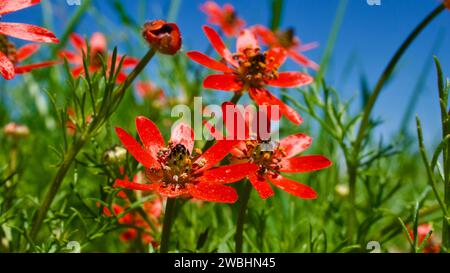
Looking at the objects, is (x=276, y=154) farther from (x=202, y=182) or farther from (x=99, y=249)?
(x=99, y=249)

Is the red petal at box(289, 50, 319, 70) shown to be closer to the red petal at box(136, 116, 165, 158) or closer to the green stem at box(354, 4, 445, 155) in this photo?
the green stem at box(354, 4, 445, 155)

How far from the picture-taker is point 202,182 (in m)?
0.85

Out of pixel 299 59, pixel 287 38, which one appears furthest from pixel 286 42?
pixel 299 59

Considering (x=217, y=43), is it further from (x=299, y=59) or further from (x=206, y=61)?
(x=299, y=59)

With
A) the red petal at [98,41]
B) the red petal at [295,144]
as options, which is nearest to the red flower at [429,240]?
the red petal at [295,144]

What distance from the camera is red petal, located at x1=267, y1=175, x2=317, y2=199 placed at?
0.83 meters

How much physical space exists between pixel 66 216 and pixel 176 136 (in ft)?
0.91

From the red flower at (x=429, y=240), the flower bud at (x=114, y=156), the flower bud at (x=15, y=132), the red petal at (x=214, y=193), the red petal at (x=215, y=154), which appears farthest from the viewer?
the flower bud at (x=15, y=132)

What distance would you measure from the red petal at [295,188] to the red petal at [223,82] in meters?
0.18

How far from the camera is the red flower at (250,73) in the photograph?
3.20 ft

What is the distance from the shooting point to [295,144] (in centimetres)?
104

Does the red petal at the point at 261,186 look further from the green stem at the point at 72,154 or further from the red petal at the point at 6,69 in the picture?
the red petal at the point at 6,69
